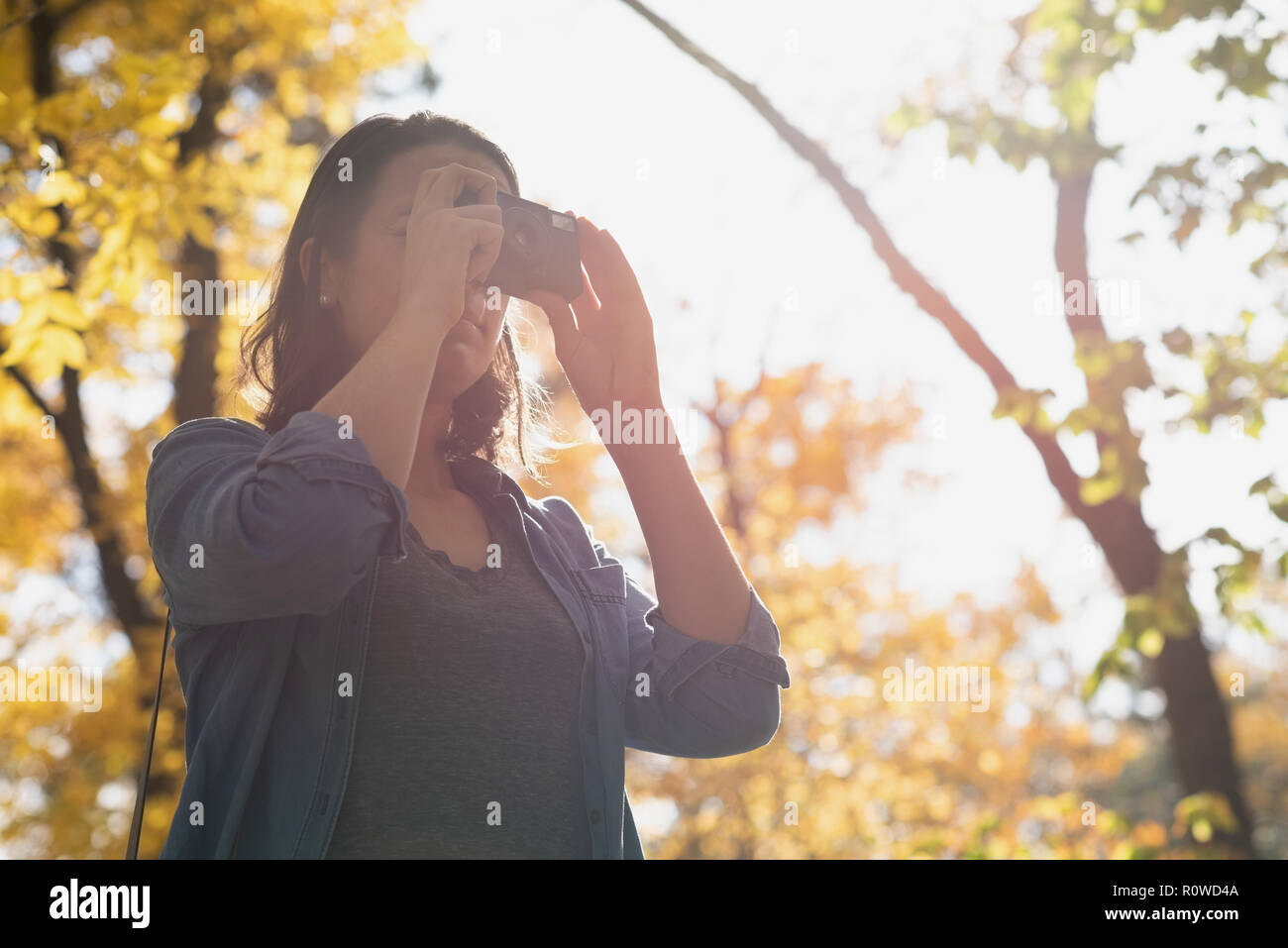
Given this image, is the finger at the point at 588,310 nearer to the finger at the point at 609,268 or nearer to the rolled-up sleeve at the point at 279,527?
the finger at the point at 609,268

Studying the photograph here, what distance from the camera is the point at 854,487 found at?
38.7ft

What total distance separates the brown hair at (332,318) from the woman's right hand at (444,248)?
0.17 meters

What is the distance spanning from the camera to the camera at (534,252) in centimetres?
139

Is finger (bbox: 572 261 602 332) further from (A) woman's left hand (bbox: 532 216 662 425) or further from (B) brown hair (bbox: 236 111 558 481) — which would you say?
(B) brown hair (bbox: 236 111 558 481)

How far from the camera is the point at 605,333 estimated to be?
1554mm

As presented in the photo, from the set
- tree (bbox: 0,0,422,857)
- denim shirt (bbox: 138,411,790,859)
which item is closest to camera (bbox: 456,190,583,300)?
denim shirt (bbox: 138,411,790,859)

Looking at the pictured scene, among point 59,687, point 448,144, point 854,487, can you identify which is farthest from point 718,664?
point 854,487

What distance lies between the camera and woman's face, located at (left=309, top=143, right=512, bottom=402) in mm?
1340

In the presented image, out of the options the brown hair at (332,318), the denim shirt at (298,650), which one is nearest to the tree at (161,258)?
the brown hair at (332,318)

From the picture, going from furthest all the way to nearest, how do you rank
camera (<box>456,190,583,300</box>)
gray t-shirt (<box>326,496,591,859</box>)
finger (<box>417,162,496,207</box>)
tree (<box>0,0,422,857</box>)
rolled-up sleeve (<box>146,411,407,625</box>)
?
tree (<box>0,0,422,857</box>)
camera (<box>456,190,583,300</box>)
finger (<box>417,162,496,207</box>)
gray t-shirt (<box>326,496,591,859</box>)
rolled-up sleeve (<box>146,411,407,625</box>)

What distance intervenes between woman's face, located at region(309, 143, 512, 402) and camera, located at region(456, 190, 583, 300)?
0.04 meters

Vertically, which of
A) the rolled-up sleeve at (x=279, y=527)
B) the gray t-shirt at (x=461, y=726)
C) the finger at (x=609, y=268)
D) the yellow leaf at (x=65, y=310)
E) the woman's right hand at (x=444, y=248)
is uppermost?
the yellow leaf at (x=65, y=310)
